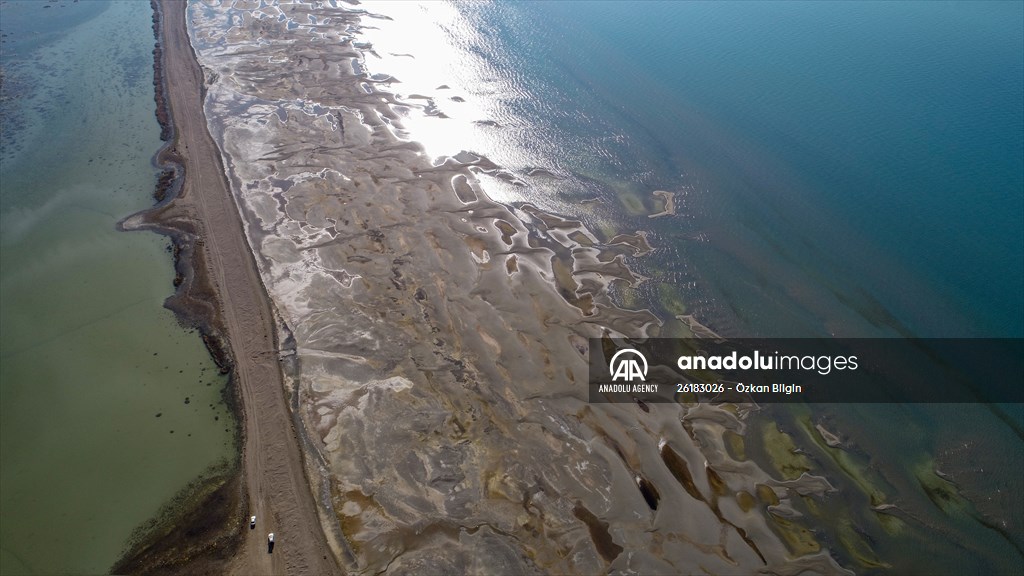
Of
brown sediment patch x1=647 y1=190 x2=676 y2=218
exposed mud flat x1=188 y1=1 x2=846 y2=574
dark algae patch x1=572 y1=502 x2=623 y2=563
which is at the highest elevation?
brown sediment patch x1=647 y1=190 x2=676 y2=218

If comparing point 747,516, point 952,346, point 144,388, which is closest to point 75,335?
point 144,388

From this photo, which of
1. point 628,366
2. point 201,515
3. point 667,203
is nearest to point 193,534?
point 201,515

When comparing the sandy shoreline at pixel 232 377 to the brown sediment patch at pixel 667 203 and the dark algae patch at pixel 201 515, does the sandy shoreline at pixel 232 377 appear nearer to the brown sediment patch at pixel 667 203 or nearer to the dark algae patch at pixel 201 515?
the dark algae patch at pixel 201 515

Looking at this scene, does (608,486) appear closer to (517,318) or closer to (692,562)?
(692,562)

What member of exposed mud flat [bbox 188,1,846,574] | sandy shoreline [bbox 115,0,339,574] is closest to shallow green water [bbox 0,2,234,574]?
sandy shoreline [bbox 115,0,339,574]

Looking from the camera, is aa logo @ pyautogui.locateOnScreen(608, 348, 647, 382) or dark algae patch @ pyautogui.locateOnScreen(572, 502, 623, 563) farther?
aa logo @ pyautogui.locateOnScreen(608, 348, 647, 382)

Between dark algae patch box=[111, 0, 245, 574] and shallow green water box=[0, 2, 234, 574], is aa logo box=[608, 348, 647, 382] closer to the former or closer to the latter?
dark algae patch box=[111, 0, 245, 574]
